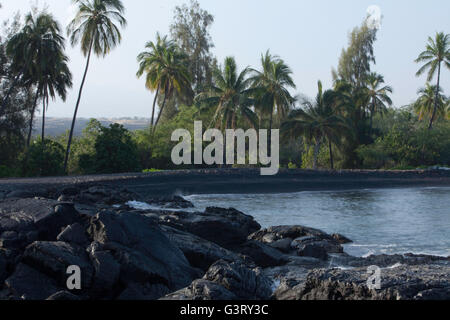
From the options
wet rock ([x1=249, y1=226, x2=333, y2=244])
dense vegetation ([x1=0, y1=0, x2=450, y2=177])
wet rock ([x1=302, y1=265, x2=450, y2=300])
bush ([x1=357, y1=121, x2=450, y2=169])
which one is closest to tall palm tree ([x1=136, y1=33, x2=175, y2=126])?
dense vegetation ([x1=0, y1=0, x2=450, y2=177])

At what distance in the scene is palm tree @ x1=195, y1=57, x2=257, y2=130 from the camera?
32469 mm

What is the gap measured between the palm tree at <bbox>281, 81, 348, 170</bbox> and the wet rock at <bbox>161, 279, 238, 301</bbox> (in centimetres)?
2990

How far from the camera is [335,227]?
1564 centimetres

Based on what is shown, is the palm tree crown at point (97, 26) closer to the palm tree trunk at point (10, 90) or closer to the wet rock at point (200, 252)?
the palm tree trunk at point (10, 90)

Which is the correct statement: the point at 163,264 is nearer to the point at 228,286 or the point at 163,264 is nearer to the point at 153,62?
the point at 228,286

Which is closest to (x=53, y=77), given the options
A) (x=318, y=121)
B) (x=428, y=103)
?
(x=318, y=121)

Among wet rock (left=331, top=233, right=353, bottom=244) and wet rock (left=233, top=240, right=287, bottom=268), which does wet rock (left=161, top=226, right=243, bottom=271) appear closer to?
wet rock (left=233, top=240, right=287, bottom=268)

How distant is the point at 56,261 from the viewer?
6605 mm

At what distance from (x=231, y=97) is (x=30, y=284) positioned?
27282mm

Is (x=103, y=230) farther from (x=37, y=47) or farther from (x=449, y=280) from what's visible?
(x=37, y=47)

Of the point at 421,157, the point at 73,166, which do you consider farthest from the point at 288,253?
the point at 421,157

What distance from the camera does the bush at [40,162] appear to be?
27.3m
